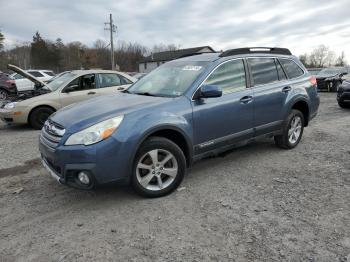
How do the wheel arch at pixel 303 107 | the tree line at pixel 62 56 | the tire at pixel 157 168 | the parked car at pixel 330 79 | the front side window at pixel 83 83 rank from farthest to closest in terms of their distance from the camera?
the tree line at pixel 62 56 < the parked car at pixel 330 79 < the front side window at pixel 83 83 < the wheel arch at pixel 303 107 < the tire at pixel 157 168

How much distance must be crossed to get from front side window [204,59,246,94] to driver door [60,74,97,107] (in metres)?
4.79

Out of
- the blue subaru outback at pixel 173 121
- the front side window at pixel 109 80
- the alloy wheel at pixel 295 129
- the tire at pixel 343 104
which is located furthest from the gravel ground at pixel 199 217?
the tire at pixel 343 104

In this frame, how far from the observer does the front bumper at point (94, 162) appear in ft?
11.0

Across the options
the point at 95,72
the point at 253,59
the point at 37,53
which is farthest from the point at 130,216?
the point at 37,53

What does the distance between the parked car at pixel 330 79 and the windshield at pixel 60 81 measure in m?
14.8

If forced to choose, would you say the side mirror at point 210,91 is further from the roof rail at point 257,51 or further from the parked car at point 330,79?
the parked car at point 330,79

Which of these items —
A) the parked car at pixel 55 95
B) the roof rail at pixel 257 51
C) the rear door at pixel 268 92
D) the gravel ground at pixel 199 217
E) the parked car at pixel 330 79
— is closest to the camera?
the gravel ground at pixel 199 217

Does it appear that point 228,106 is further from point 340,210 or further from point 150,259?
point 150,259

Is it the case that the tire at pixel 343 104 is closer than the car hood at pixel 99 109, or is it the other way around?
the car hood at pixel 99 109

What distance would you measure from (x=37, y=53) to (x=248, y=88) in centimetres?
6338

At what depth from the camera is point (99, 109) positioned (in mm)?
3877

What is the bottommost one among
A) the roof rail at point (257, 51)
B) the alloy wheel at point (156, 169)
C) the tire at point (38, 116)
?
the alloy wheel at point (156, 169)

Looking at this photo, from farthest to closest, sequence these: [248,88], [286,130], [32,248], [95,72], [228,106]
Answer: [95,72] < [286,130] < [248,88] < [228,106] < [32,248]

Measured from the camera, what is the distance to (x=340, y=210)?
3.50 metres
